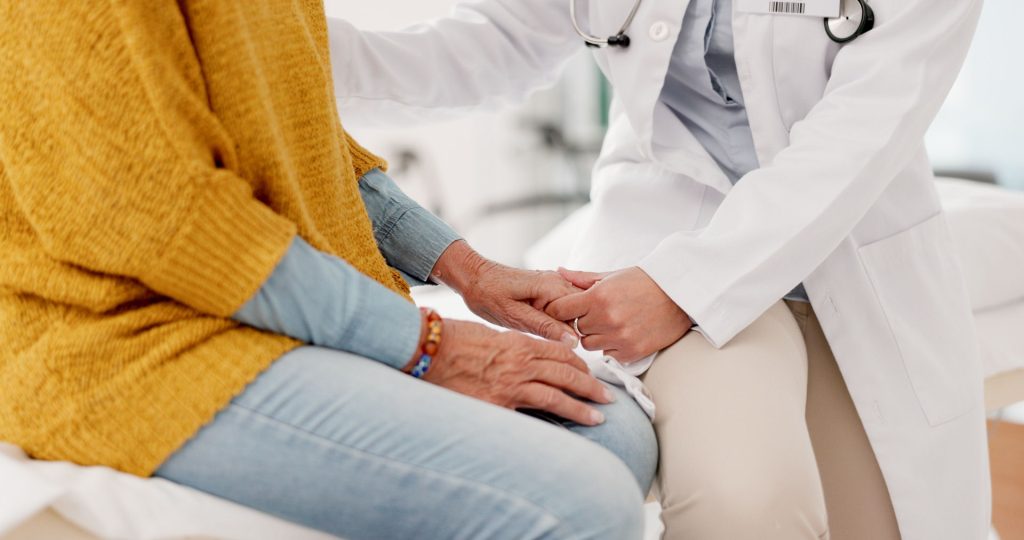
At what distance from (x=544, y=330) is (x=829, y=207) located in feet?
1.22

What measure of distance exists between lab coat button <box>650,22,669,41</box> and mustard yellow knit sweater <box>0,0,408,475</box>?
1.97 feet

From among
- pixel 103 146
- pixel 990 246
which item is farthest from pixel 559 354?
pixel 990 246

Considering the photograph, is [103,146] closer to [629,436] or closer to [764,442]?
[629,436]

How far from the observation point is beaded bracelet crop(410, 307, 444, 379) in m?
0.91

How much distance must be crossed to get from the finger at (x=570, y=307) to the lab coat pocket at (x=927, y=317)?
378 mm

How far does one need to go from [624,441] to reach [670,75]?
23.0 inches

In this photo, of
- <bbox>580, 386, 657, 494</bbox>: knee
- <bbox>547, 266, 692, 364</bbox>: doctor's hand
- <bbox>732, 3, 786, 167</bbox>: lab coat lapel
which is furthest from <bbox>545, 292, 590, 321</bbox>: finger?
<bbox>732, 3, 786, 167</bbox>: lab coat lapel

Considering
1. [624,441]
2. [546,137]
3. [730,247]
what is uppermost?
[730,247]

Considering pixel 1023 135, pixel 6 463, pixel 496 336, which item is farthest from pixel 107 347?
pixel 1023 135

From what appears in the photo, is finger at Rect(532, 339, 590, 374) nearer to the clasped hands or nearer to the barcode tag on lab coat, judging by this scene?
the clasped hands

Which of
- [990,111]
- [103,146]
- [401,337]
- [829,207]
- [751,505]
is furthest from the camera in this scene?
[990,111]

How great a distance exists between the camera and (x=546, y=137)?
137 inches

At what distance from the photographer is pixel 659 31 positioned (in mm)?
1263

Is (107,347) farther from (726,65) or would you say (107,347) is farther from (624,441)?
(726,65)
